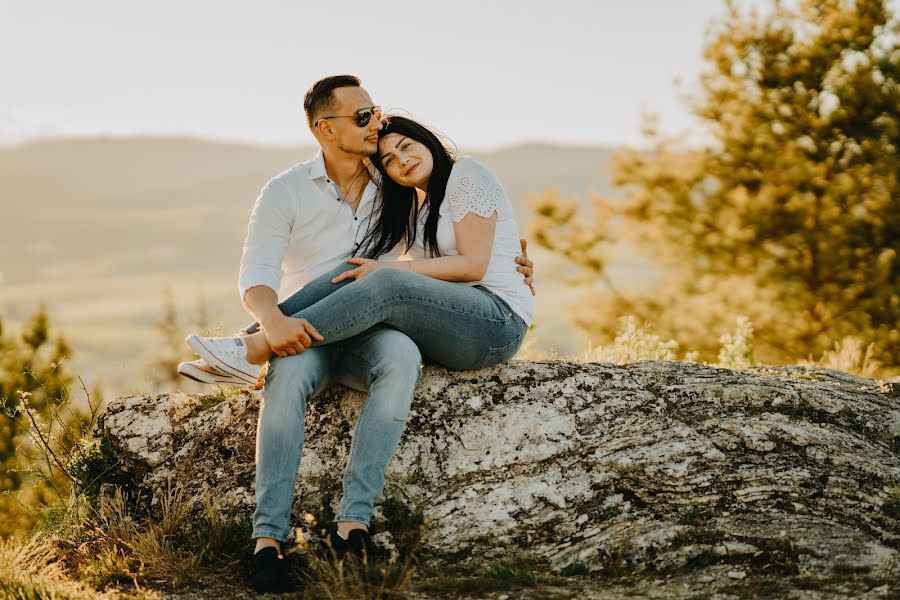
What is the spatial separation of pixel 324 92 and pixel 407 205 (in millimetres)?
729

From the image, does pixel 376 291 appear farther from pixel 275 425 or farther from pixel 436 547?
pixel 436 547

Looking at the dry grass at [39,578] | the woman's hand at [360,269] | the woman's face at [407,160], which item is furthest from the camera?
the woman's face at [407,160]

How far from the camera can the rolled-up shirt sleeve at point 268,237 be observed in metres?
3.89

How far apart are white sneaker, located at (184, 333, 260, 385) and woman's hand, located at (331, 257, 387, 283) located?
530 mm

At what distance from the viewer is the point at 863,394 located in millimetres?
4328

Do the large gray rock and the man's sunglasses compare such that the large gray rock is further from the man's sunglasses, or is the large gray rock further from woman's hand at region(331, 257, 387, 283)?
the man's sunglasses

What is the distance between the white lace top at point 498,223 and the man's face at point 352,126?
0.47 m

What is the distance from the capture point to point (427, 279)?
3689 mm

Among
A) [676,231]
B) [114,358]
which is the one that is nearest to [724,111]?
[676,231]

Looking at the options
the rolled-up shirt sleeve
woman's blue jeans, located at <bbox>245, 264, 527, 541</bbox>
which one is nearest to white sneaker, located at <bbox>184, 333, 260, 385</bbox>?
woman's blue jeans, located at <bbox>245, 264, 527, 541</bbox>

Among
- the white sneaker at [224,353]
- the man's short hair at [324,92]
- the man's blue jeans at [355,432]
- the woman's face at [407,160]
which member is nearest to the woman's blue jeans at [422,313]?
the man's blue jeans at [355,432]

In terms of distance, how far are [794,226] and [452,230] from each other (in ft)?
33.5

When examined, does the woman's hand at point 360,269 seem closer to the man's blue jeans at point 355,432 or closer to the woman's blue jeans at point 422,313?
the woman's blue jeans at point 422,313

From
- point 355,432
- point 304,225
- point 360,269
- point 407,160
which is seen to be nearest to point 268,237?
point 304,225
